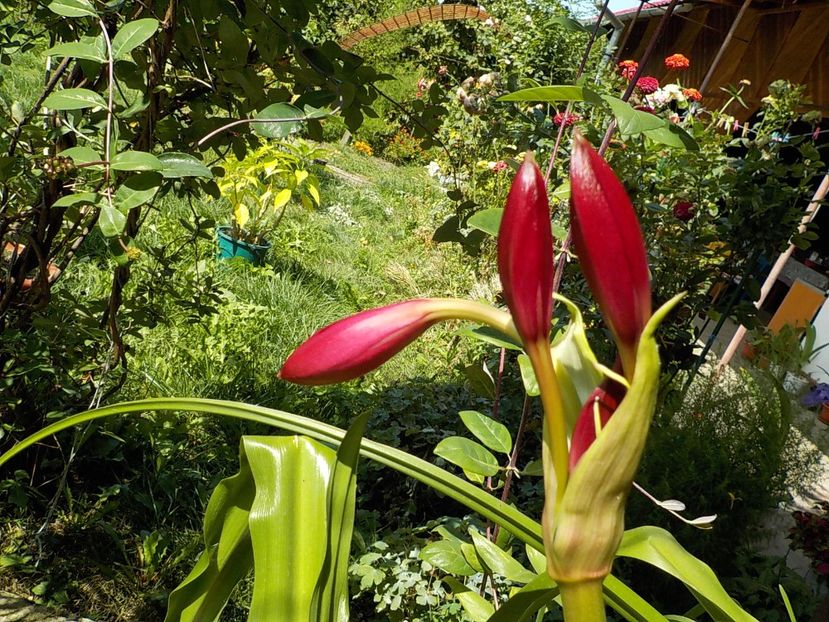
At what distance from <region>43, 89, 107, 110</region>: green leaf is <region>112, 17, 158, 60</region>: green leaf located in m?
0.06

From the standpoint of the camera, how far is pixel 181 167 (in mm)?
817

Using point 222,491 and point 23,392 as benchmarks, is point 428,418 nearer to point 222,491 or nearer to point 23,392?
point 23,392

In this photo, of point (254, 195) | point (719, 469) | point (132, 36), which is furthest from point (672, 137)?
point (254, 195)

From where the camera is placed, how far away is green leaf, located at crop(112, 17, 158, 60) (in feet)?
2.64

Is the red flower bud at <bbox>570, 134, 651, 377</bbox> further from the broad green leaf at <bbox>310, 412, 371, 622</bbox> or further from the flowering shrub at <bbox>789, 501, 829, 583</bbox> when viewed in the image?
the flowering shrub at <bbox>789, 501, 829, 583</bbox>

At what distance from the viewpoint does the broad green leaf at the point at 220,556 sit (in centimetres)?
58

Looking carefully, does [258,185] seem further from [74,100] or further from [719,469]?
[74,100]

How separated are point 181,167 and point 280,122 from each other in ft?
0.55

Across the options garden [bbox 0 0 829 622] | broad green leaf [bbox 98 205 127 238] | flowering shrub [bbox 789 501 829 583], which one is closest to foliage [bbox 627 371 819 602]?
garden [bbox 0 0 829 622]

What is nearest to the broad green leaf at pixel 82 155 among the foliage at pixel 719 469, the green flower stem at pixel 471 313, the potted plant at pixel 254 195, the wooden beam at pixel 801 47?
the green flower stem at pixel 471 313

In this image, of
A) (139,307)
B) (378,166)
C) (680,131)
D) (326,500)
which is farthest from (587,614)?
(378,166)

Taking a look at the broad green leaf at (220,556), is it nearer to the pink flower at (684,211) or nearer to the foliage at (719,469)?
the foliage at (719,469)

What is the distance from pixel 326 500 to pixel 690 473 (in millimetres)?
1866

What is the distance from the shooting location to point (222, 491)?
0.58 meters
